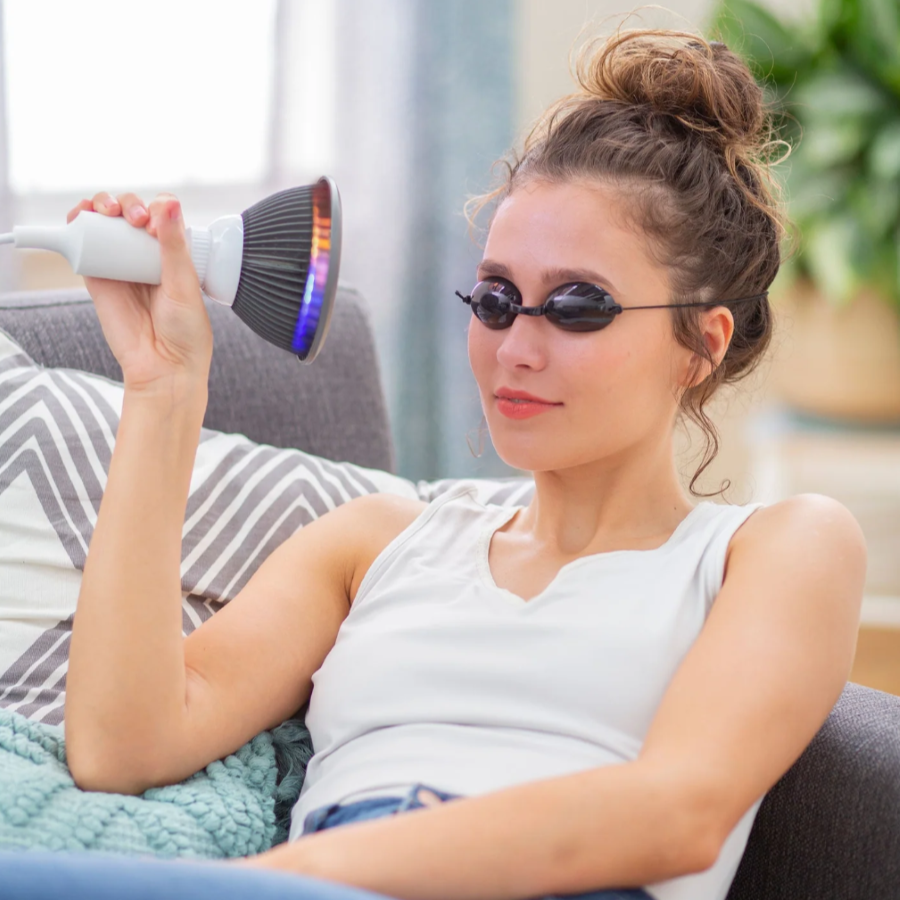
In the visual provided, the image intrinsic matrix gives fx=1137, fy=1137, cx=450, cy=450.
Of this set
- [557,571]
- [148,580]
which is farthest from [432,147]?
[148,580]

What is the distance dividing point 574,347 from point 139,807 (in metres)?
0.57

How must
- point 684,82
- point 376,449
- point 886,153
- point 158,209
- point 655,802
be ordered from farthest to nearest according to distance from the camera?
1. point 886,153
2. point 376,449
3. point 684,82
4. point 158,209
5. point 655,802

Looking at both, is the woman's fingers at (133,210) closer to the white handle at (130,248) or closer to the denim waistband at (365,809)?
the white handle at (130,248)

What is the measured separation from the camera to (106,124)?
2834 millimetres

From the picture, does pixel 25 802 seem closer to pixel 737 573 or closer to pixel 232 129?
pixel 737 573

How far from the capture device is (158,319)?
1.02m

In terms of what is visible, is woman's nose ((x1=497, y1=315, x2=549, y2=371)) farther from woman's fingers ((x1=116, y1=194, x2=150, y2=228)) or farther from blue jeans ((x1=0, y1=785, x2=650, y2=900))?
blue jeans ((x1=0, y1=785, x2=650, y2=900))

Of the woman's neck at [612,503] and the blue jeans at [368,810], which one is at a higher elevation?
the woman's neck at [612,503]

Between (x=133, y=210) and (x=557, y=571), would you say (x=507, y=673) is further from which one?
(x=133, y=210)

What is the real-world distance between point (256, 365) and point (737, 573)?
0.79m

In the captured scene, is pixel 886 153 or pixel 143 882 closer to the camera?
pixel 143 882

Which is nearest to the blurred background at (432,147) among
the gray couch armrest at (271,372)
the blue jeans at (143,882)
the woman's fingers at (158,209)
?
the gray couch armrest at (271,372)

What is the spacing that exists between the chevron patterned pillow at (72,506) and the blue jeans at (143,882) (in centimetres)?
43

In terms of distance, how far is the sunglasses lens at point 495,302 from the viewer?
1.11 metres
